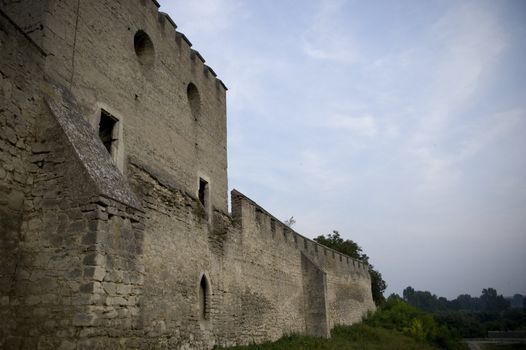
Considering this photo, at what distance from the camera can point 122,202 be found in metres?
5.44

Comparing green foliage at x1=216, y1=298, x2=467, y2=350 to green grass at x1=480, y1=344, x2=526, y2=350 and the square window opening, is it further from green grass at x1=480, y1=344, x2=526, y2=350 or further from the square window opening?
green grass at x1=480, y1=344, x2=526, y2=350

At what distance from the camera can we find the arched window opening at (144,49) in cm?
1027

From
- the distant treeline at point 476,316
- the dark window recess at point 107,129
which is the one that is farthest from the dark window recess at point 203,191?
the distant treeline at point 476,316

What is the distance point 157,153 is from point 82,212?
4.96 m

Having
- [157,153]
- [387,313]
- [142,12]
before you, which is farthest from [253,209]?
[387,313]

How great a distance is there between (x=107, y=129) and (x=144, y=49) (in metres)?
2.82

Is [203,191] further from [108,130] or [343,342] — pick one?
[343,342]

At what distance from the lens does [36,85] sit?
19.3 feet

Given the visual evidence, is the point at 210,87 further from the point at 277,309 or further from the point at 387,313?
the point at 387,313

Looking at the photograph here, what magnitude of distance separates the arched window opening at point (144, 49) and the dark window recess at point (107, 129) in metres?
2.33

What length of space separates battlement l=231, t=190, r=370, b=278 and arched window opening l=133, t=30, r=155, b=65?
5.08 meters

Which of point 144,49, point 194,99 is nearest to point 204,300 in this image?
point 194,99

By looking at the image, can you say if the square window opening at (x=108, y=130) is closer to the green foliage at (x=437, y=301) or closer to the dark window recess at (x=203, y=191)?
the dark window recess at (x=203, y=191)

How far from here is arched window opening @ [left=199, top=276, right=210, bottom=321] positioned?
33.5 feet
